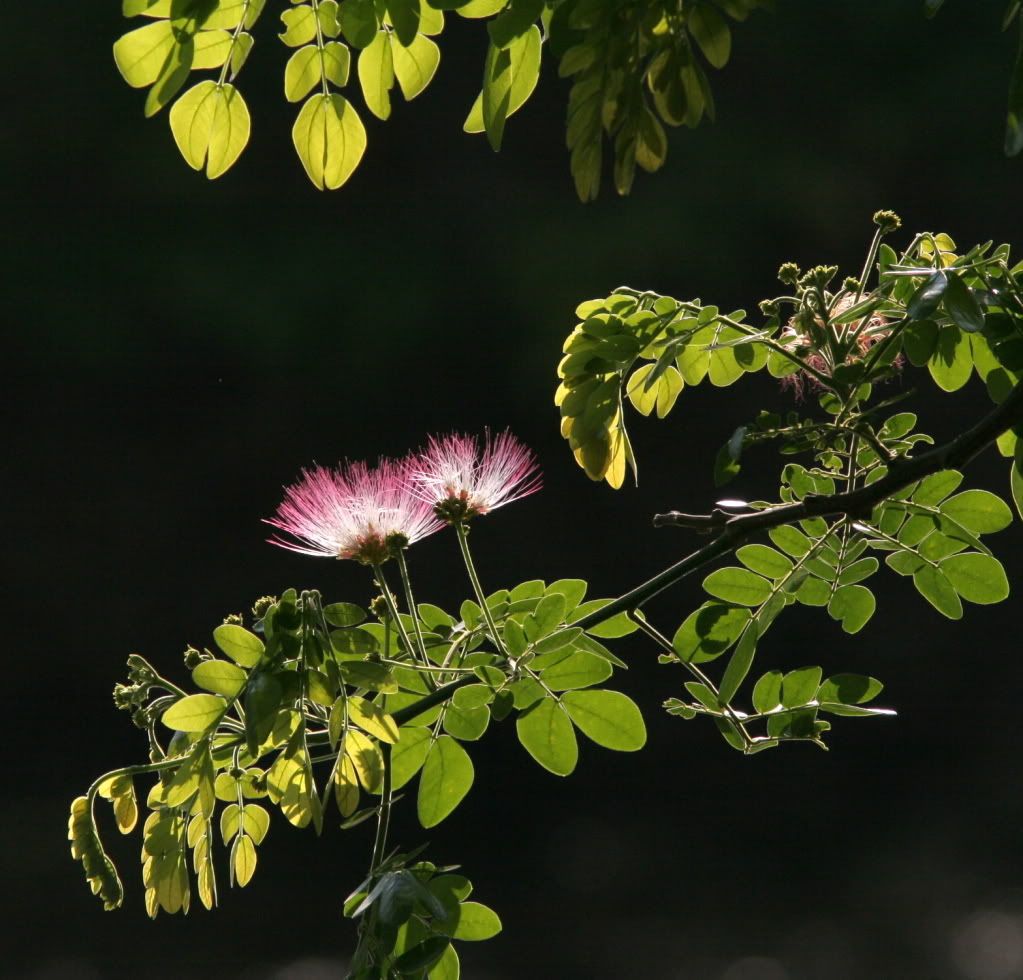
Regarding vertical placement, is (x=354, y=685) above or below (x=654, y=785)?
above

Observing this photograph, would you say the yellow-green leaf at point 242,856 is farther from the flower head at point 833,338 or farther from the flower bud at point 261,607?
the flower head at point 833,338

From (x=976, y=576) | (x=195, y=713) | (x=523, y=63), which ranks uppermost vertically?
(x=523, y=63)

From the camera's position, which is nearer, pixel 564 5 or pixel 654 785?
pixel 564 5

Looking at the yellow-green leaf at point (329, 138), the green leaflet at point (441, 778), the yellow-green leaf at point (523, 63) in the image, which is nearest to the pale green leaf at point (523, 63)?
the yellow-green leaf at point (523, 63)

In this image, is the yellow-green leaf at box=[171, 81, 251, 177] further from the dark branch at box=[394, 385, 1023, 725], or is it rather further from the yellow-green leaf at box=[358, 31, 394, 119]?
the dark branch at box=[394, 385, 1023, 725]

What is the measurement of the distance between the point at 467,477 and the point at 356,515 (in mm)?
73

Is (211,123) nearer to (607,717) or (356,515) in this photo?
(356,515)

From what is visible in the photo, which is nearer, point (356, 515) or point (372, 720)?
point (372, 720)

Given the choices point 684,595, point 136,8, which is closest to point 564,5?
point 136,8

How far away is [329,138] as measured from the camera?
2.48 ft

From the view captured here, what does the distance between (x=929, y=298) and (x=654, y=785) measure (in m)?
5.32

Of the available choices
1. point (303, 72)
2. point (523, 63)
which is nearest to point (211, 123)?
point (303, 72)

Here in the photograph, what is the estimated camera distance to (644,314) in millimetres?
782

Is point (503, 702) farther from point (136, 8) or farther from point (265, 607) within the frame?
point (136, 8)
